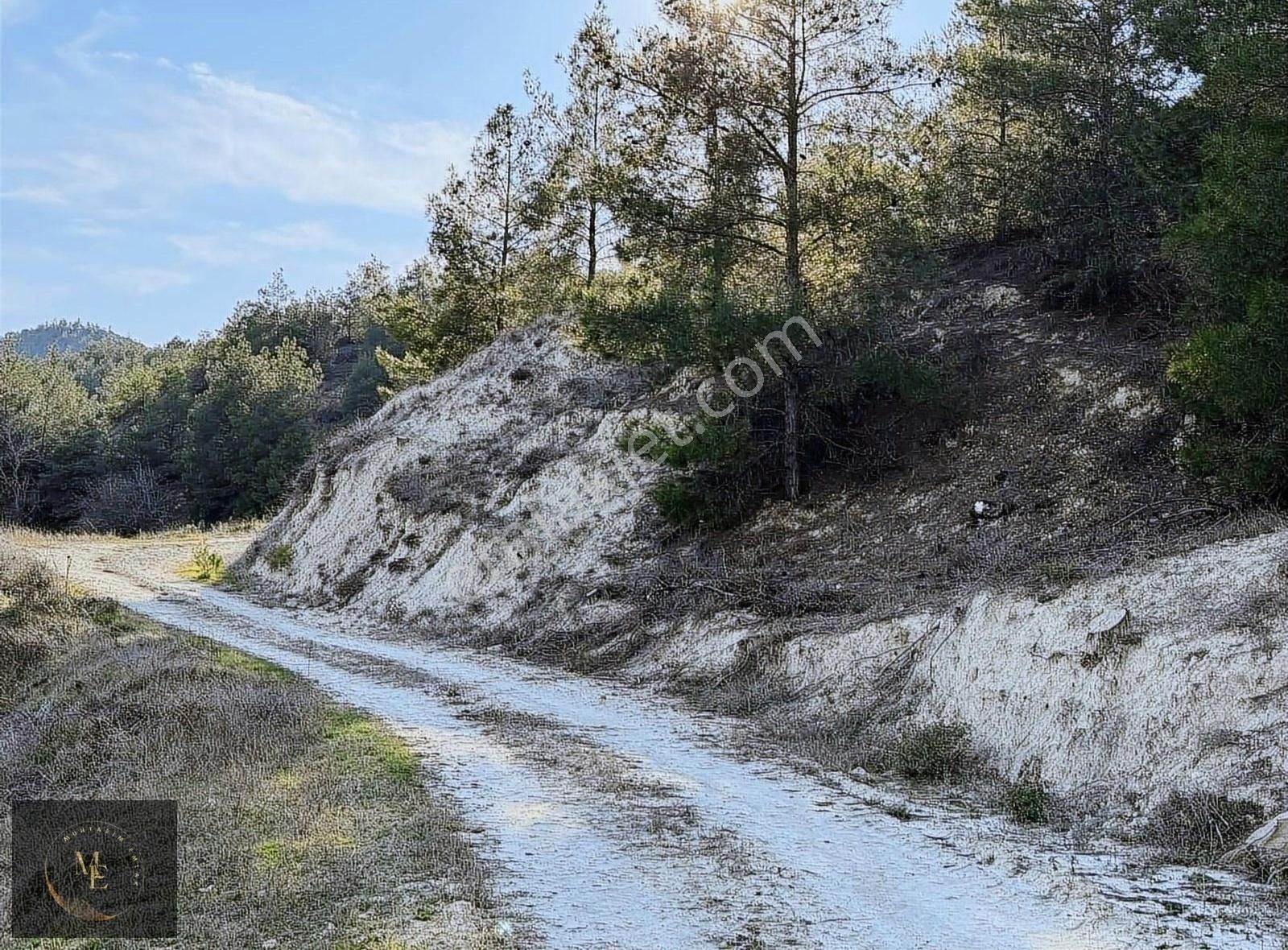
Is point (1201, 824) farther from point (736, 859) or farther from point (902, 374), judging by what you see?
point (902, 374)

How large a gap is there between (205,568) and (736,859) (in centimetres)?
3127

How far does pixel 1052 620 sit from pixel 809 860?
191 inches

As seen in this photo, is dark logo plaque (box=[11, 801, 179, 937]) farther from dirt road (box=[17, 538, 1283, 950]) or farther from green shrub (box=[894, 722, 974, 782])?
green shrub (box=[894, 722, 974, 782])

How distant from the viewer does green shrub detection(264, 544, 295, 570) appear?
105ft

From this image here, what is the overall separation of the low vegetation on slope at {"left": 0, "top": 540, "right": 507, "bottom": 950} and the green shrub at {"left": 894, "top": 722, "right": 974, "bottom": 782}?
4.92 metres

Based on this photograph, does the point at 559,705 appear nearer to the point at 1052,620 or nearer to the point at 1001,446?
the point at 1052,620

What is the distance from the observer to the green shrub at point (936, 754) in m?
10.8

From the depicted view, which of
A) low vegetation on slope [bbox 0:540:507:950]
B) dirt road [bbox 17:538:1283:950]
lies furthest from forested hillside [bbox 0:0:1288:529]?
low vegetation on slope [bbox 0:540:507:950]

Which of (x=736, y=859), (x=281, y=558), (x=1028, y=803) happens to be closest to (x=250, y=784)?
(x=736, y=859)

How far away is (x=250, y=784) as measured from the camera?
10227mm

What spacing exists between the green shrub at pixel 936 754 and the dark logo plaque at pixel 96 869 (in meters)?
7.12

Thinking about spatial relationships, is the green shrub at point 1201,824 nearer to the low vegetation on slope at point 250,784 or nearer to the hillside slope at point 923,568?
the hillside slope at point 923,568

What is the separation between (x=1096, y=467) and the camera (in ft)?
57.5

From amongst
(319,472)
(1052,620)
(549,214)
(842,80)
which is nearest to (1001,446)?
(842,80)
